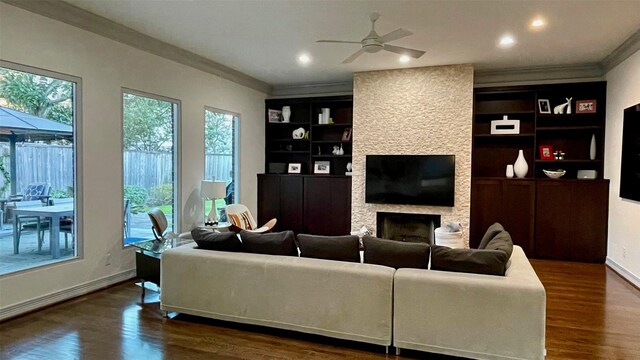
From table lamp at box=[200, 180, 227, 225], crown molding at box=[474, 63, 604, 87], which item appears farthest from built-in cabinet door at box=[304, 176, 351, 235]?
crown molding at box=[474, 63, 604, 87]

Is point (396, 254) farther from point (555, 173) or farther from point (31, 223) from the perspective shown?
point (555, 173)

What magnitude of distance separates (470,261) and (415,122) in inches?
147

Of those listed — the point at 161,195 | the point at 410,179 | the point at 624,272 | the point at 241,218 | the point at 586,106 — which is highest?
the point at 586,106

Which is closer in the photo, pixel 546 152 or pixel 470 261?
pixel 470 261

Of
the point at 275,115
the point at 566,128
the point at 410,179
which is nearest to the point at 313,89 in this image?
the point at 275,115

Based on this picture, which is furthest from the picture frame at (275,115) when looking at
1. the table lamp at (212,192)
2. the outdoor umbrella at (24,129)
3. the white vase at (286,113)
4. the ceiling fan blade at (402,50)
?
the outdoor umbrella at (24,129)

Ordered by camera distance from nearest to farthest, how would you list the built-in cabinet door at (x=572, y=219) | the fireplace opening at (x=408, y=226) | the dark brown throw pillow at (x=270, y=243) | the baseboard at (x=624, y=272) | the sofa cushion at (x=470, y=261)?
1. the sofa cushion at (x=470, y=261)
2. the dark brown throw pillow at (x=270, y=243)
3. the baseboard at (x=624, y=272)
4. the built-in cabinet door at (x=572, y=219)
5. the fireplace opening at (x=408, y=226)

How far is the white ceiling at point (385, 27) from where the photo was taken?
12.5 feet

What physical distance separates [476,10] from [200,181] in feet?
14.1

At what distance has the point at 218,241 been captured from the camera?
352 cm

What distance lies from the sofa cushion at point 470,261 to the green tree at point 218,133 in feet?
14.1

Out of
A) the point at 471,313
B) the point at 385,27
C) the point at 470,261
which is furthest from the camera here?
the point at 385,27

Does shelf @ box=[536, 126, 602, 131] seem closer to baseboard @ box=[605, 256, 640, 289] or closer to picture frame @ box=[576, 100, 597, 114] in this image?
picture frame @ box=[576, 100, 597, 114]

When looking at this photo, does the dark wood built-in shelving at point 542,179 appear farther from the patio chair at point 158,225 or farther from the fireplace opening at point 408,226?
the patio chair at point 158,225
